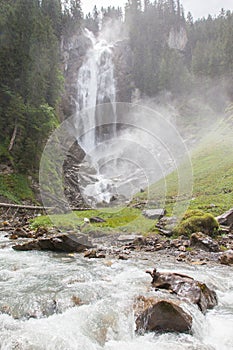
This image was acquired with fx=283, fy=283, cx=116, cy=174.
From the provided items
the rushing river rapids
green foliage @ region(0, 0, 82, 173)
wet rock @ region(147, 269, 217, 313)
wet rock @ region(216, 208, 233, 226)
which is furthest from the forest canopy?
wet rock @ region(147, 269, 217, 313)

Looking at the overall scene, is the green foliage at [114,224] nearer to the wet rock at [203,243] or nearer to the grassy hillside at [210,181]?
the grassy hillside at [210,181]

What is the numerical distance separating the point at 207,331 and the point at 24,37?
125 ft

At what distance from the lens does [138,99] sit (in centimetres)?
7962

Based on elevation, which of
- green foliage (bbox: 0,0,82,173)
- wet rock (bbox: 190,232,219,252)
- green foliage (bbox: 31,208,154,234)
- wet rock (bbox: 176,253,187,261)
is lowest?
wet rock (bbox: 176,253,187,261)

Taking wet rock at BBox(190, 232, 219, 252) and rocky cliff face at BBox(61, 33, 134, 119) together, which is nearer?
wet rock at BBox(190, 232, 219, 252)

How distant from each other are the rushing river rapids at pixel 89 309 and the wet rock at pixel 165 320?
0.14 m

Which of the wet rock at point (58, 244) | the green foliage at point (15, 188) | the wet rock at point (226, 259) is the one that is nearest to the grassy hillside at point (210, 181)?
the wet rock at point (226, 259)

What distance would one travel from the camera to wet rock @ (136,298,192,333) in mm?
5156

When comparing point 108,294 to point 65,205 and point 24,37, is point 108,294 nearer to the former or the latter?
point 65,205

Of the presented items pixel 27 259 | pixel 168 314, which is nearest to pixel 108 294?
pixel 168 314

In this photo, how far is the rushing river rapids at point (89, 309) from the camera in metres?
4.78

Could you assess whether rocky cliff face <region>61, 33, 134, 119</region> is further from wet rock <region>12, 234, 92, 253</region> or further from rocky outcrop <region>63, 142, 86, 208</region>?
wet rock <region>12, 234, 92, 253</region>

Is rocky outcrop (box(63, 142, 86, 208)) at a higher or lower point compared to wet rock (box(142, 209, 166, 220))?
higher

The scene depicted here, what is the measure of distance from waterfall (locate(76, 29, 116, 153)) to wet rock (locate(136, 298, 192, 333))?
52.1m
